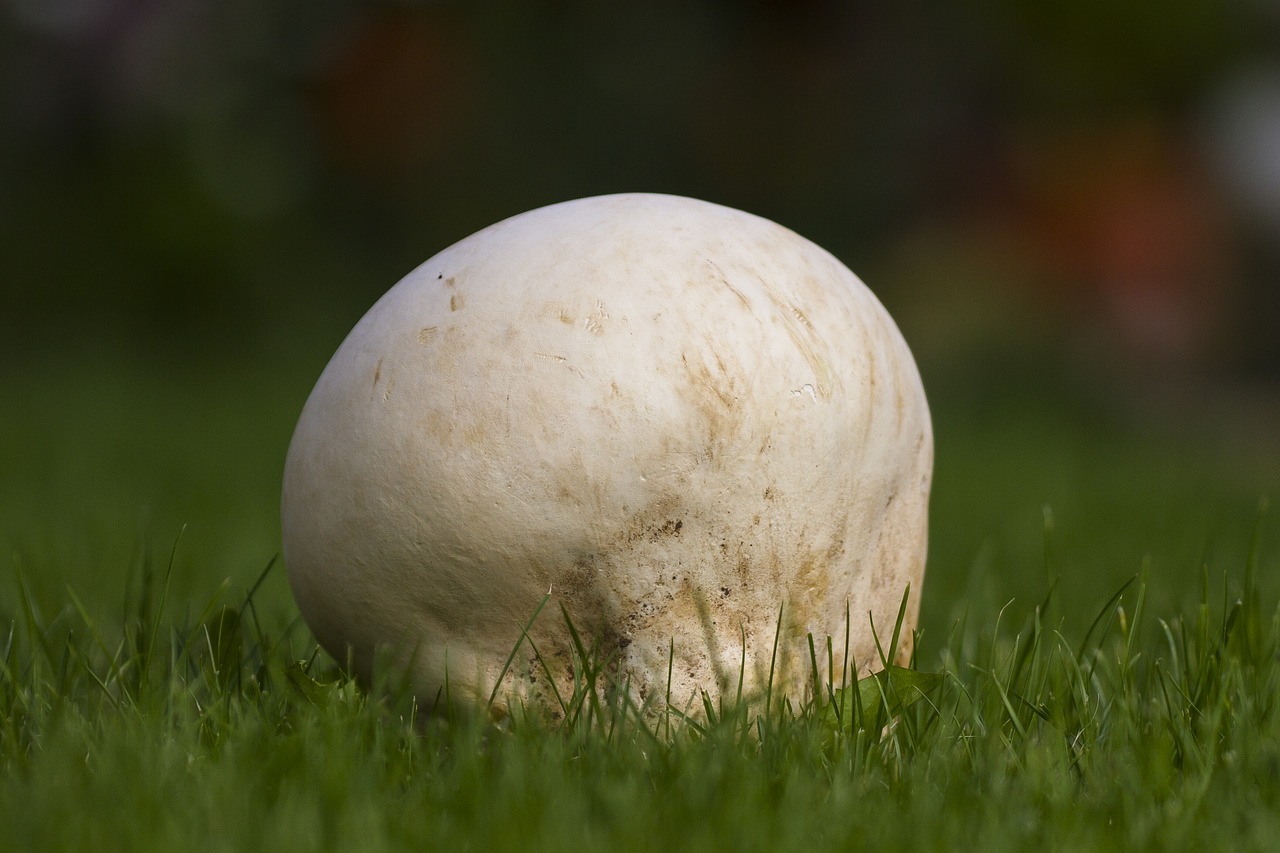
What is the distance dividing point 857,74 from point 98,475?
673 centimetres

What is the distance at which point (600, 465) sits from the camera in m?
1.88

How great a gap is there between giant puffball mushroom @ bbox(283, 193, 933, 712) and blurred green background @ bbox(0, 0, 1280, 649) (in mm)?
5575

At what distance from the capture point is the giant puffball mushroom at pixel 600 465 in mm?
1886

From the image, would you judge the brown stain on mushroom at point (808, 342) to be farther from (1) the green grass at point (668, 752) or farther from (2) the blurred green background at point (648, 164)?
(2) the blurred green background at point (648, 164)

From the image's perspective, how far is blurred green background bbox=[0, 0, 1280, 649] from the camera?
879cm

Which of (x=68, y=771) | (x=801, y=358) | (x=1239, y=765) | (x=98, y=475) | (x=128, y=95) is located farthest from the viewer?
(x=128, y=95)

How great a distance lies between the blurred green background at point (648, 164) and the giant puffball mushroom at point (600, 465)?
5.57 meters

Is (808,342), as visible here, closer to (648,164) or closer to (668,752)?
(668,752)

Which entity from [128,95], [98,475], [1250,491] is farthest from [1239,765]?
Answer: [128,95]

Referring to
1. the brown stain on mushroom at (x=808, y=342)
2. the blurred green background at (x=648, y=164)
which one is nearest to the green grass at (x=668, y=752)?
the brown stain on mushroom at (x=808, y=342)

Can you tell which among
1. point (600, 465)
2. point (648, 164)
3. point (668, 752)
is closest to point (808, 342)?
point (600, 465)

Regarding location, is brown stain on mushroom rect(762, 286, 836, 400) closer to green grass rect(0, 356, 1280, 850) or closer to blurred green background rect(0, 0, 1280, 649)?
green grass rect(0, 356, 1280, 850)

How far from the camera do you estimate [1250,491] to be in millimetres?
5324

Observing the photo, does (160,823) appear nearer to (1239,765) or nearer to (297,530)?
(297,530)
